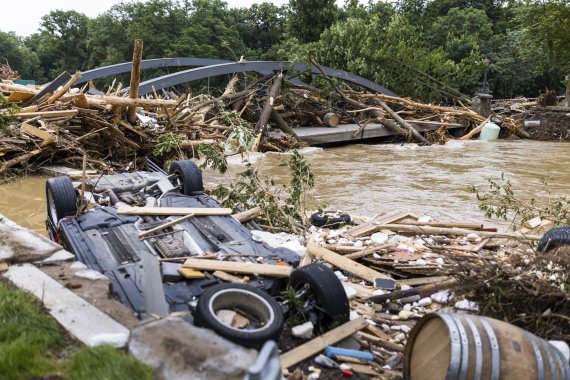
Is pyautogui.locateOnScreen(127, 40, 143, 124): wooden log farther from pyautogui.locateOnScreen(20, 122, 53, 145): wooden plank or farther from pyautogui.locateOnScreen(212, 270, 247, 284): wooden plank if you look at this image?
pyautogui.locateOnScreen(212, 270, 247, 284): wooden plank

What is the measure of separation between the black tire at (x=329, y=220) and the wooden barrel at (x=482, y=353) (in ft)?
13.5

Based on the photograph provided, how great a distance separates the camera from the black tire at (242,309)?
124 inches

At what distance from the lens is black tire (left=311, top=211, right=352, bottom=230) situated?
23.6 feet

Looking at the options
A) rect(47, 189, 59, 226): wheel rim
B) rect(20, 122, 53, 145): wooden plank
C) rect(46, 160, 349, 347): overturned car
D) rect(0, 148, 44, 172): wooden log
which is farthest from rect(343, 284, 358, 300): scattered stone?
Answer: rect(0, 148, 44, 172): wooden log

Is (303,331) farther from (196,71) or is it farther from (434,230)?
(196,71)

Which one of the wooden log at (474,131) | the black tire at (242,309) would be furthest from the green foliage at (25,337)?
the wooden log at (474,131)

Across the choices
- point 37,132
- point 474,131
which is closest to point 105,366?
point 37,132

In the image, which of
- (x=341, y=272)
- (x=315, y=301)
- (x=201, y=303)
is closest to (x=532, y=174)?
(x=341, y=272)

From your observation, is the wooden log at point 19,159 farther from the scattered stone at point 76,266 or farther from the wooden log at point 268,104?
the scattered stone at point 76,266

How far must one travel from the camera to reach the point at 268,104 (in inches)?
685

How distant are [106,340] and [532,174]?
1337 cm

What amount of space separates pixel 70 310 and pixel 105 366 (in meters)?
0.87

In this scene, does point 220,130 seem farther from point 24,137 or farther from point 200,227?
point 200,227

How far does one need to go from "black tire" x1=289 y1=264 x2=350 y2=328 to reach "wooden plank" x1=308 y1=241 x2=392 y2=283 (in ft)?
4.12
